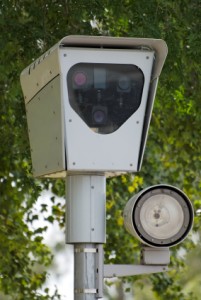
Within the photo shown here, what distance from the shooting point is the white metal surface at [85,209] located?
19.2 feet

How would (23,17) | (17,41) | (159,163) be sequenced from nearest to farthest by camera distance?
1. (17,41)
2. (23,17)
3. (159,163)

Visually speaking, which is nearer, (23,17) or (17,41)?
(17,41)

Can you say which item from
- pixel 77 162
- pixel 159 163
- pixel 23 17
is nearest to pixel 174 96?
pixel 23 17

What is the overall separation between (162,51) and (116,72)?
28 cm

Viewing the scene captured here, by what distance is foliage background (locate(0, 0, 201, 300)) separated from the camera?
8.16 m

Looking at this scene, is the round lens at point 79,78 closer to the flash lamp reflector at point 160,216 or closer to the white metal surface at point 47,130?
the white metal surface at point 47,130

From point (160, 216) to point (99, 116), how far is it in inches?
23.5

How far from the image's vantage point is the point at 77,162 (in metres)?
5.75

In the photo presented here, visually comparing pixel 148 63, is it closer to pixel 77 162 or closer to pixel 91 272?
pixel 77 162

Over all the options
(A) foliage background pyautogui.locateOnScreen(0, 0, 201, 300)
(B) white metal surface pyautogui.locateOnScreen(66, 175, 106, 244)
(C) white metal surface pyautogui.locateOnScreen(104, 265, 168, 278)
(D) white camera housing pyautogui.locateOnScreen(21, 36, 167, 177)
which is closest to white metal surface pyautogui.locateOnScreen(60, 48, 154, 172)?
(D) white camera housing pyautogui.locateOnScreen(21, 36, 167, 177)

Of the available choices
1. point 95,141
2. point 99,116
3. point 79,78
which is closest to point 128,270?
point 95,141

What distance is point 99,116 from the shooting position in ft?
19.1

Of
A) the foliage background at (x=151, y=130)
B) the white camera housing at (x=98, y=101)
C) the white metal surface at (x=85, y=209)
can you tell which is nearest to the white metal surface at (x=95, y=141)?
the white camera housing at (x=98, y=101)

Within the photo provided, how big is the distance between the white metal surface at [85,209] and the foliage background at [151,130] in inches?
82.1
